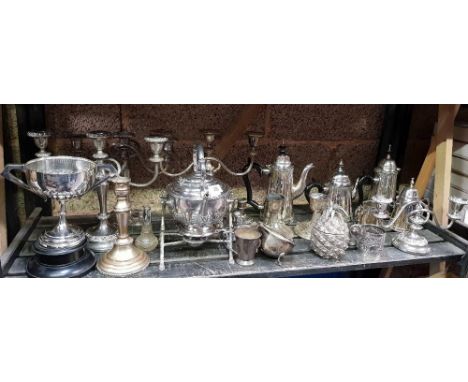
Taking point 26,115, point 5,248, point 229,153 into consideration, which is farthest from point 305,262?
point 26,115

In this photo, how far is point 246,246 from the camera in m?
1.01

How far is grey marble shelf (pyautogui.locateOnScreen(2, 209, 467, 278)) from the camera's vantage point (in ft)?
3.24

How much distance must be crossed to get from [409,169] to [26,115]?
143 centimetres

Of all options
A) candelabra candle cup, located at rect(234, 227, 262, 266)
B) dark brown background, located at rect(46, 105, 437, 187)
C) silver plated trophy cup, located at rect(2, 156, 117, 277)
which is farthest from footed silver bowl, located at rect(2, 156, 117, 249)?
candelabra candle cup, located at rect(234, 227, 262, 266)

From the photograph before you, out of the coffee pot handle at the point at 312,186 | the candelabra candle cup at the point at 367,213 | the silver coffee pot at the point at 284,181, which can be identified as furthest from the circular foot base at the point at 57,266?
the candelabra candle cup at the point at 367,213

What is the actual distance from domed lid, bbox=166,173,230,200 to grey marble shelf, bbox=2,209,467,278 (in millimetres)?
171

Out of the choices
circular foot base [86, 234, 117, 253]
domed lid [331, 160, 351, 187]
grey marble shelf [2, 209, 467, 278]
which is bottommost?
grey marble shelf [2, 209, 467, 278]

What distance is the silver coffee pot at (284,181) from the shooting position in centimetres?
124

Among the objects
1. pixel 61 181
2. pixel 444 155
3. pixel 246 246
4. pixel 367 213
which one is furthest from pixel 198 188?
pixel 444 155

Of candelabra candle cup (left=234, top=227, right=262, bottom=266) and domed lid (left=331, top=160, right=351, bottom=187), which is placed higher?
domed lid (left=331, top=160, right=351, bottom=187)

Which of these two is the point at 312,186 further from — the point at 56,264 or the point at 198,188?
the point at 56,264

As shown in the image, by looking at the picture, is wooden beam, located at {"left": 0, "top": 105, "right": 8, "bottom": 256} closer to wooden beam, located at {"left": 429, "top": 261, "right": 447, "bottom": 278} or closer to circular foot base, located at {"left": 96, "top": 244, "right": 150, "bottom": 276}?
circular foot base, located at {"left": 96, "top": 244, "right": 150, "bottom": 276}

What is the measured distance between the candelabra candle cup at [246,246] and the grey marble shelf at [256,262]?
0.02m

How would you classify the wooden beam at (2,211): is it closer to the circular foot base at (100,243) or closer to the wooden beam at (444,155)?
the circular foot base at (100,243)
